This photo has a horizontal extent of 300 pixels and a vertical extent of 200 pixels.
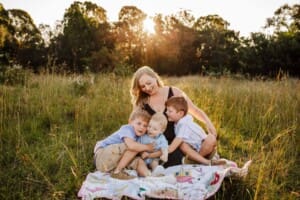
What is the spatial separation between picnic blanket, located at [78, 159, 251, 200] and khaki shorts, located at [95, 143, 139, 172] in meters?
0.15

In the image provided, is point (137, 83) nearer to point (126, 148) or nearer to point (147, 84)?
point (147, 84)

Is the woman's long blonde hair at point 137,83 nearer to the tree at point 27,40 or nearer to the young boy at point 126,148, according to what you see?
the young boy at point 126,148

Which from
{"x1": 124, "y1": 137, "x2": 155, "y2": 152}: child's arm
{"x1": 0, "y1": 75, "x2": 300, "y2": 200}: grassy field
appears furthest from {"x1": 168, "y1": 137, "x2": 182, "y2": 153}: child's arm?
{"x1": 0, "y1": 75, "x2": 300, "y2": 200}: grassy field

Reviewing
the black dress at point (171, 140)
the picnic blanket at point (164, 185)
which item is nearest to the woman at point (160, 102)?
the black dress at point (171, 140)

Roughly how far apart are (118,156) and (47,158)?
3.08ft

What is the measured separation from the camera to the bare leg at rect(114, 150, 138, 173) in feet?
10.7

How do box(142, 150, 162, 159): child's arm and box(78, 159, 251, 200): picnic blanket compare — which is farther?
box(142, 150, 162, 159): child's arm

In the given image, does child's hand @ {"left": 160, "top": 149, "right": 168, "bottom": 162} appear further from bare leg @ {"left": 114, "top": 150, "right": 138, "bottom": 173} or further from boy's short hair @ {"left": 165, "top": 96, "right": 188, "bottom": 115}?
boy's short hair @ {"left": 165, "top": 96, "right": 188, "bottom": 115}

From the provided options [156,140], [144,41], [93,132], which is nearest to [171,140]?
[156,140]

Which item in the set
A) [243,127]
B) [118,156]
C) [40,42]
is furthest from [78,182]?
[40,42]

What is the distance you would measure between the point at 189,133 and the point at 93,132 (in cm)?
160

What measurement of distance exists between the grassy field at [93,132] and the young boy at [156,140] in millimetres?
688

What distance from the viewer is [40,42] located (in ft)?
75.5

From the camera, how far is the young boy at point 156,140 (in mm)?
3398
